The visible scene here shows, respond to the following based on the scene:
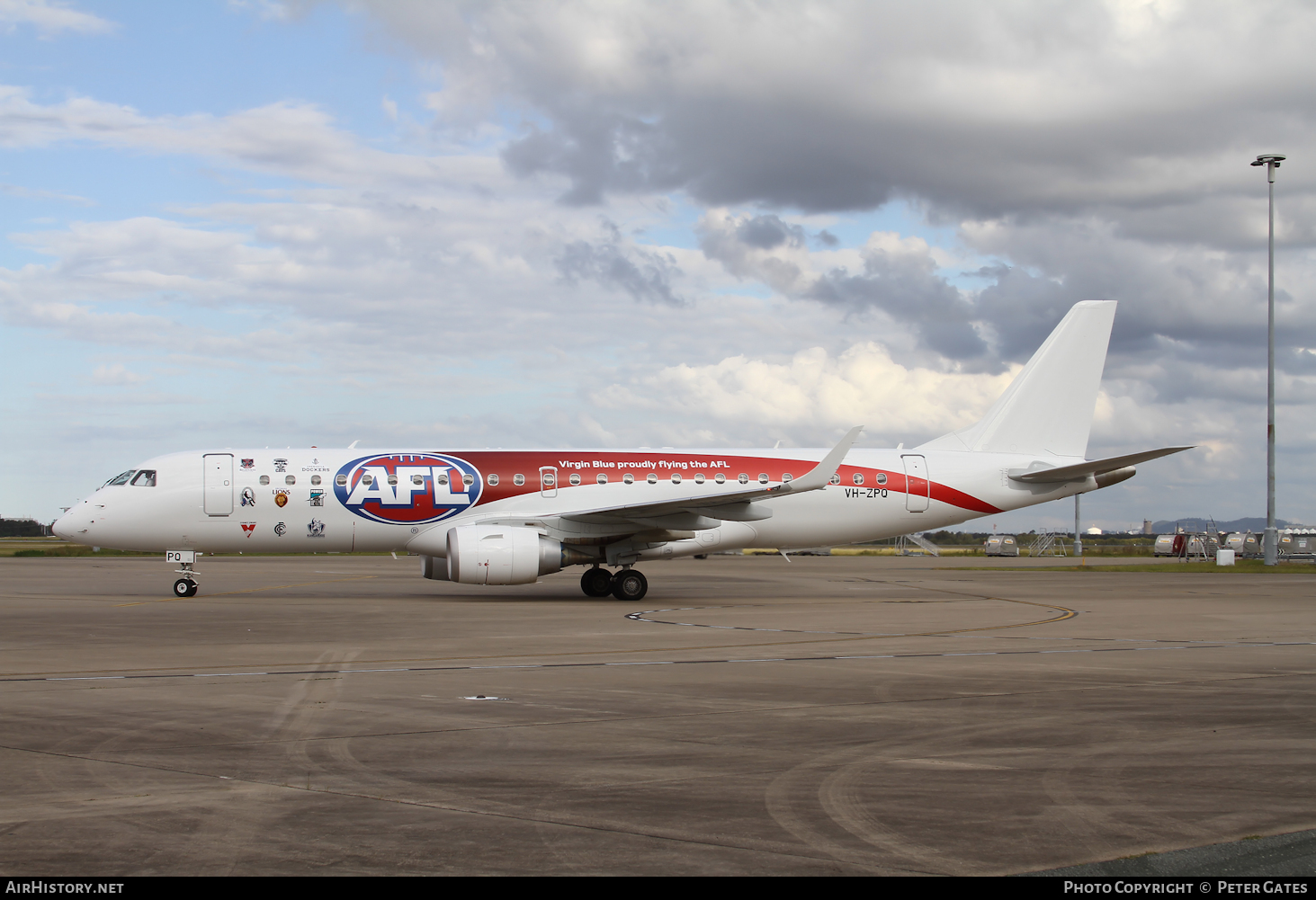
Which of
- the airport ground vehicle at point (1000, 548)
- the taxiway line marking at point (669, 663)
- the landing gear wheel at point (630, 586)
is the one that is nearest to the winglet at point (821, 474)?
the landing gear wheel at point (630, 586)

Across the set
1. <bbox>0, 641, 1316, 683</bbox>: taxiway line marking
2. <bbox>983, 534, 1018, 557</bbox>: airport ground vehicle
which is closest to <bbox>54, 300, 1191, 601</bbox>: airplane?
<bbox>0, 641, 1316, 683</bbox>: taxiway line marking

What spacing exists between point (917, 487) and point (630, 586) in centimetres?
882

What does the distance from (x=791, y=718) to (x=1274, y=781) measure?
3905 millimetres

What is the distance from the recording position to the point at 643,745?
8359 millimetres

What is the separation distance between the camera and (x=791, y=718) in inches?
381

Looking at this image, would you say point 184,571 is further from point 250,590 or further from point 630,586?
point 630,586

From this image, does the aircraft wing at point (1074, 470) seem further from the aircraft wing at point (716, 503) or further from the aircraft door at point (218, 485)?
the aircraft door at point (218, 485)

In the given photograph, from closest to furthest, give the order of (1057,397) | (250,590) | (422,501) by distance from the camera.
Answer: (422,501) < (250,590) < (1057,397)

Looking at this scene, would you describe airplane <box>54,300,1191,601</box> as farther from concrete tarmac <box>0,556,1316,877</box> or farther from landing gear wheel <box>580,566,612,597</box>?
concrete tarmac <box>0,556,1316,877</box>

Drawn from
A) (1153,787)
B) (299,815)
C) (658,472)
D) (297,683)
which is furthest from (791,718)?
(658,472)

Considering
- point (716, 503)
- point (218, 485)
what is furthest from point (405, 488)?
point (716, 503)

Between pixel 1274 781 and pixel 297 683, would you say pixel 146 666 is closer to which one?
pixel 297 683

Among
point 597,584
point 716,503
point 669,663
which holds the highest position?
point 716,503

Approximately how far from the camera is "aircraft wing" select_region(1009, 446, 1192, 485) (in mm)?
28000
